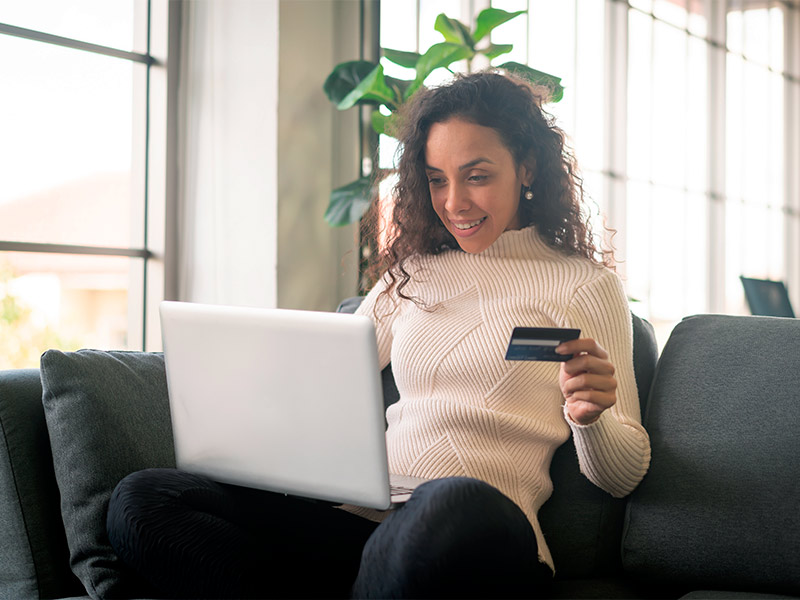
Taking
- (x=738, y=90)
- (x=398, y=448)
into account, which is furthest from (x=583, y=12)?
(x=398, y=448)

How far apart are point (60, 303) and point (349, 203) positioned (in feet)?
3.11

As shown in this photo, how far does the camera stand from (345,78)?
2.66 m

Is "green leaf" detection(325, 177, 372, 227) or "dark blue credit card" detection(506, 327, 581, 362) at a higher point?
"green leaf" detection(325, 177, 372, 227)

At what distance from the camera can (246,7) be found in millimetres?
2717

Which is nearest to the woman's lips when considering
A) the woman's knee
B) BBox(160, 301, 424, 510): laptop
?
BBox(160, 301, 424, 510): laptop

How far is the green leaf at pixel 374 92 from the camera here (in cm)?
244

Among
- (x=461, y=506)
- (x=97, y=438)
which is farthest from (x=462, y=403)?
(x=97, y=438)

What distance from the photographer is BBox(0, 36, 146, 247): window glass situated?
2486mm

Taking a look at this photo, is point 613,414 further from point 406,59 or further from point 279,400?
point 406,59

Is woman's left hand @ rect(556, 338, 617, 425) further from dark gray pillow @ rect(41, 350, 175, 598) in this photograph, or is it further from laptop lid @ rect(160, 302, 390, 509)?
dark gray pillow @ rect(41, 350, 175, 598)

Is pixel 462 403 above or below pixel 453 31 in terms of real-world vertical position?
below

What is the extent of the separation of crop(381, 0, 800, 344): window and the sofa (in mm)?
2028

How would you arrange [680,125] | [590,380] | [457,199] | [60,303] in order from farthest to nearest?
[680,125]
[60,303]
[457,199]
[590,380]

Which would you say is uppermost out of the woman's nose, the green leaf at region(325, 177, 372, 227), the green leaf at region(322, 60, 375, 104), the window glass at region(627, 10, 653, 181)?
the window glass at region(627, 10, 653, 181)
